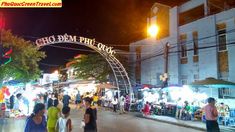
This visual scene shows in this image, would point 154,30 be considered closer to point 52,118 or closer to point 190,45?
point 190,45

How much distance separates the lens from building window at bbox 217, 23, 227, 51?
27177 mm

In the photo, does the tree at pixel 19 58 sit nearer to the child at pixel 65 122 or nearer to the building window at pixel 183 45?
the building window at pixel 183 45

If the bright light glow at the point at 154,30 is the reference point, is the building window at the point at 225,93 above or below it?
below

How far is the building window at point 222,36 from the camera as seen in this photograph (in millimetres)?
27177

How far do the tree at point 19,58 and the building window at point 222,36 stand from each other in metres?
14.9

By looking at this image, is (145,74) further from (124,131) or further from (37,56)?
(124,131)

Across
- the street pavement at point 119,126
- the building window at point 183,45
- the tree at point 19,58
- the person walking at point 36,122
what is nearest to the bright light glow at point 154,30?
the building window at point 183,45

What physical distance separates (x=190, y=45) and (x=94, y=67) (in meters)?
16.0

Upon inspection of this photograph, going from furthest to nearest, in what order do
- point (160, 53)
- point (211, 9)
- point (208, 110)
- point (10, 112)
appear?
point (160, 53)
point (211, 9)
point (10, 112)
point (208, 110)

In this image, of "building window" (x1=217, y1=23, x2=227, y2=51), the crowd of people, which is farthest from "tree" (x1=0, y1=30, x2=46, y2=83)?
"building window" (x1=217, y1=23, x2=227, y2=51)

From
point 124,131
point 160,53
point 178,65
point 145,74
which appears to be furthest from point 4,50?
point 145,74

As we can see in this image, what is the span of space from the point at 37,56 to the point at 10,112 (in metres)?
6.97

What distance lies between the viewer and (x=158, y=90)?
2970 centimetres

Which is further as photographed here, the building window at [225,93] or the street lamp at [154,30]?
the street lamp at [154,30]
